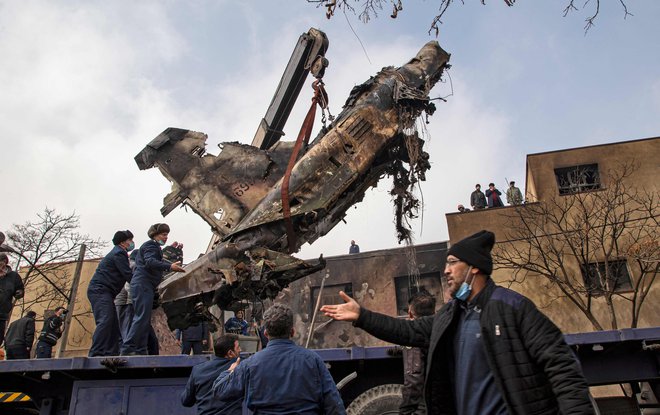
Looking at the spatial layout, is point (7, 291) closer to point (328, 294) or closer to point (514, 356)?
point (514, 356)

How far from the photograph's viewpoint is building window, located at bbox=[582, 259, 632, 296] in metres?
15.1

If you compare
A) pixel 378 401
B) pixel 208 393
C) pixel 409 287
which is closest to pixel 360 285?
pixel 409 287

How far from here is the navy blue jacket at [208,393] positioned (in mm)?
3988

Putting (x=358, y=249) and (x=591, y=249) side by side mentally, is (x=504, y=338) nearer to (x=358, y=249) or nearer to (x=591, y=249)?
(x=591, y=249)

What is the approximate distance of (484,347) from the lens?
2451mm

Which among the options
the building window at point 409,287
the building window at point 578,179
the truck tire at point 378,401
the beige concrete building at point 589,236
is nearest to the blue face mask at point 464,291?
the truck tire at point 378,401

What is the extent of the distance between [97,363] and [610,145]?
672 inches

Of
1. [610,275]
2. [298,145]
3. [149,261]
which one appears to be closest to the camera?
[149,261]

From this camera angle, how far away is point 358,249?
875 inches

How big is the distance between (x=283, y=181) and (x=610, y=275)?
11.8m

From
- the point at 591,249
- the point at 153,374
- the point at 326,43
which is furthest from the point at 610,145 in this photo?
the point at 153,374

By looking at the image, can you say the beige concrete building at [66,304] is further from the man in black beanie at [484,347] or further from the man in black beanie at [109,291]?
the man in black beanie at [484,347]

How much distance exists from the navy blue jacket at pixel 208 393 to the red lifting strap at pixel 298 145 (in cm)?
412

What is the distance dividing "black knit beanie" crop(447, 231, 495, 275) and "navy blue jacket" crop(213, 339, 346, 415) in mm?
1260
